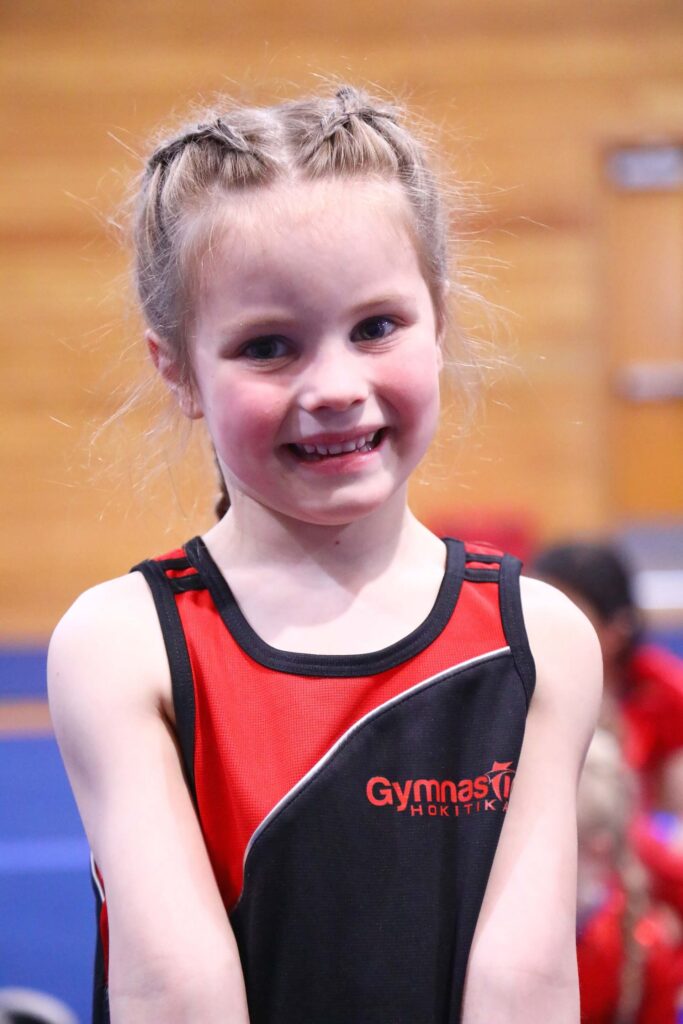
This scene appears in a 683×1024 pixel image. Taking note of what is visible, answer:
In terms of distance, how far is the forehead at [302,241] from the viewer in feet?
2.34

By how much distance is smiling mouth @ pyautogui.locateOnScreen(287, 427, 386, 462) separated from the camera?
749mm

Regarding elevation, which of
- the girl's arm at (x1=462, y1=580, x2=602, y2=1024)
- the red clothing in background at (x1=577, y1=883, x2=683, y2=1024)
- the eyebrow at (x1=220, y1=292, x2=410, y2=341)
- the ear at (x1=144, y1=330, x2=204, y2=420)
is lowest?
the red clothing in background at (x1=577, y1=883, x2=683, y2=1024)

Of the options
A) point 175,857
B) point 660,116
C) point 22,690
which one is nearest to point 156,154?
point 175,857

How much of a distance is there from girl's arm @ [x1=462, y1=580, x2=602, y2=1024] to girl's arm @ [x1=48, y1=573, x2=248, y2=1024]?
0.15 meters

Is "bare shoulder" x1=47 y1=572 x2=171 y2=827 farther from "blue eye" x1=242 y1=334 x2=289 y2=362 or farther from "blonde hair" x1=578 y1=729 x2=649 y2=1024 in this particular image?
"blonde hair" x1=578 y1=729 x2=649 y2=1024

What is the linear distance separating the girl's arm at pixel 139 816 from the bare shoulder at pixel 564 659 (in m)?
0.24

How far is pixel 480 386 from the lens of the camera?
3.02ft

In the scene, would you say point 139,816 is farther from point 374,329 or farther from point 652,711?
point 652,711

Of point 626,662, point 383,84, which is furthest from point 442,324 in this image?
point 383,84

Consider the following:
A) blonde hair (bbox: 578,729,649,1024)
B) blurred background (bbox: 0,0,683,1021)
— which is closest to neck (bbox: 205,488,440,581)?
blonde hair (bbox: 578,729,649,1024)

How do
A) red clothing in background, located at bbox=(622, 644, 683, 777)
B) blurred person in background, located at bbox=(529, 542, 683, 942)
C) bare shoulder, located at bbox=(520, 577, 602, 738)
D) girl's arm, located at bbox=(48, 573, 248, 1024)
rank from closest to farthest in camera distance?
1. girl's arm, located at bbox=(48, 573, 248, 1024)
2. bare shoulder, located at bbox=(520, 577, 602, 738)
3. blurred person in background, located at bbox=(529, 542, 683, 942)
4. red clothing in background, located at bbox=(622, 644, 683, 777)

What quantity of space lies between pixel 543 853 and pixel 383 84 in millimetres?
4702

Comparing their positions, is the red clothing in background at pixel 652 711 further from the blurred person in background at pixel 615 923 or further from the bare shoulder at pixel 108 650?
the bare shoulder at pixel 108 650

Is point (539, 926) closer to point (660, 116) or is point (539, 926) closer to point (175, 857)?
point (175, 857)
